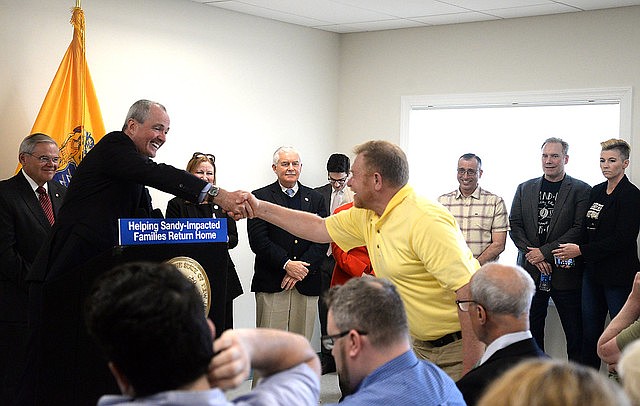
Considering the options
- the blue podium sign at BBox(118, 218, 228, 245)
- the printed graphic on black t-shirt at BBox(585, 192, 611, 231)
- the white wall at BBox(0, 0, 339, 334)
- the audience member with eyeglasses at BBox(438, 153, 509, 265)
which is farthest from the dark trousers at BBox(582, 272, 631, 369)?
the blue podium sign at BBox(118, 218, 228, 245)

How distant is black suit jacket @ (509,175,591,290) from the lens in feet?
21.4

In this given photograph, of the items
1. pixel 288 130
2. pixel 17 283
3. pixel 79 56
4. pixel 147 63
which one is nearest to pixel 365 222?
pixel 17 283

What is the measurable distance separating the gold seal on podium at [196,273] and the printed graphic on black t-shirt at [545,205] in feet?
12.5

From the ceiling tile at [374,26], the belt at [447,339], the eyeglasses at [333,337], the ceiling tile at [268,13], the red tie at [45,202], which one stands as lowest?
the belt at [447,339]

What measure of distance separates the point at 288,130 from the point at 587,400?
6855mm

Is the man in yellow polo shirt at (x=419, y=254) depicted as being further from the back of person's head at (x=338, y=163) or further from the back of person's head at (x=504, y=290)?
the back of person's head at (x=338, y=163)

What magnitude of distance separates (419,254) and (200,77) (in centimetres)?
390

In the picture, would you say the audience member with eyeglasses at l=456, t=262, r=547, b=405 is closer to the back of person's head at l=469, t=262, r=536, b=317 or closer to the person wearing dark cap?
the back of person's head at l=469, t=262, r=536, b=317

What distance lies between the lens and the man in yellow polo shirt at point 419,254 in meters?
3.53

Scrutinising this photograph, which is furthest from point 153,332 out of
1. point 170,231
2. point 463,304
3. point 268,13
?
point 268,13

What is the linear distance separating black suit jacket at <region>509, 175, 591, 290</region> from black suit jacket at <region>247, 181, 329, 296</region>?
1571 millimetres

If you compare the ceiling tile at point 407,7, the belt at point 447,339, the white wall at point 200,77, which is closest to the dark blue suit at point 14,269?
the white wall at point 200,77

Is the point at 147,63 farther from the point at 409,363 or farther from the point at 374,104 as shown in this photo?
the point at 409,363

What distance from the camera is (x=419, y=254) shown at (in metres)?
3.59
